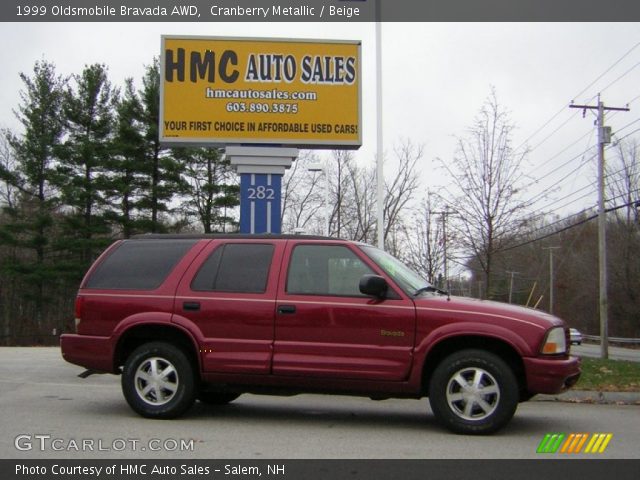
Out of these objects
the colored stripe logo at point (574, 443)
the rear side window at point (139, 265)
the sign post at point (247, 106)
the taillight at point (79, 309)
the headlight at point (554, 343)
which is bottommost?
the colored stripe logo at point (574, 443)

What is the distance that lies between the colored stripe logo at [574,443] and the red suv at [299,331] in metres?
0.45

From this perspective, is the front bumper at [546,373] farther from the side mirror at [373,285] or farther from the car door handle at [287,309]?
the car door handle at [287,309]

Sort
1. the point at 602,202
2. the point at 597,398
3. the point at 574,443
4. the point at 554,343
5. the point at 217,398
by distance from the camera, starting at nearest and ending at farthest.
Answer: the point at 574,443
the point at 554,343
the point at 217,398
the point at 597,398
the point at 602,202

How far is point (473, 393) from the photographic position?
21.2ft

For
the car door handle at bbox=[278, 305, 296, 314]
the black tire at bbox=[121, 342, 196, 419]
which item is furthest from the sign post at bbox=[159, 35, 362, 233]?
the car door handle at bbox=[278, 305, 296, 314]

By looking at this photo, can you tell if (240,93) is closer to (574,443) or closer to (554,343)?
(554,343)

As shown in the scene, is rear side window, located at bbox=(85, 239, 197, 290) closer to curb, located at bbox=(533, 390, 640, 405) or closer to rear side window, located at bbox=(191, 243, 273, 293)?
rear side window, located at bbox=(191, 243, 273, 293)

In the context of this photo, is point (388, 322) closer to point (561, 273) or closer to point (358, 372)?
point (358, 372)

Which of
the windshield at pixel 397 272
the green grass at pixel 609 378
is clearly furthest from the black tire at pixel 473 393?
the green grass at pixel 609 378

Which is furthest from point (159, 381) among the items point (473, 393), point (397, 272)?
point (473, 393)

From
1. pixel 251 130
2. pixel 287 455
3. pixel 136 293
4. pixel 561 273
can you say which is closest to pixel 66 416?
pixel 136 293

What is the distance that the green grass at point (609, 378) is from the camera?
9234mm

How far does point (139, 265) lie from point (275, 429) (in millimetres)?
2296

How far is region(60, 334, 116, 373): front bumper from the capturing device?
7.12m
